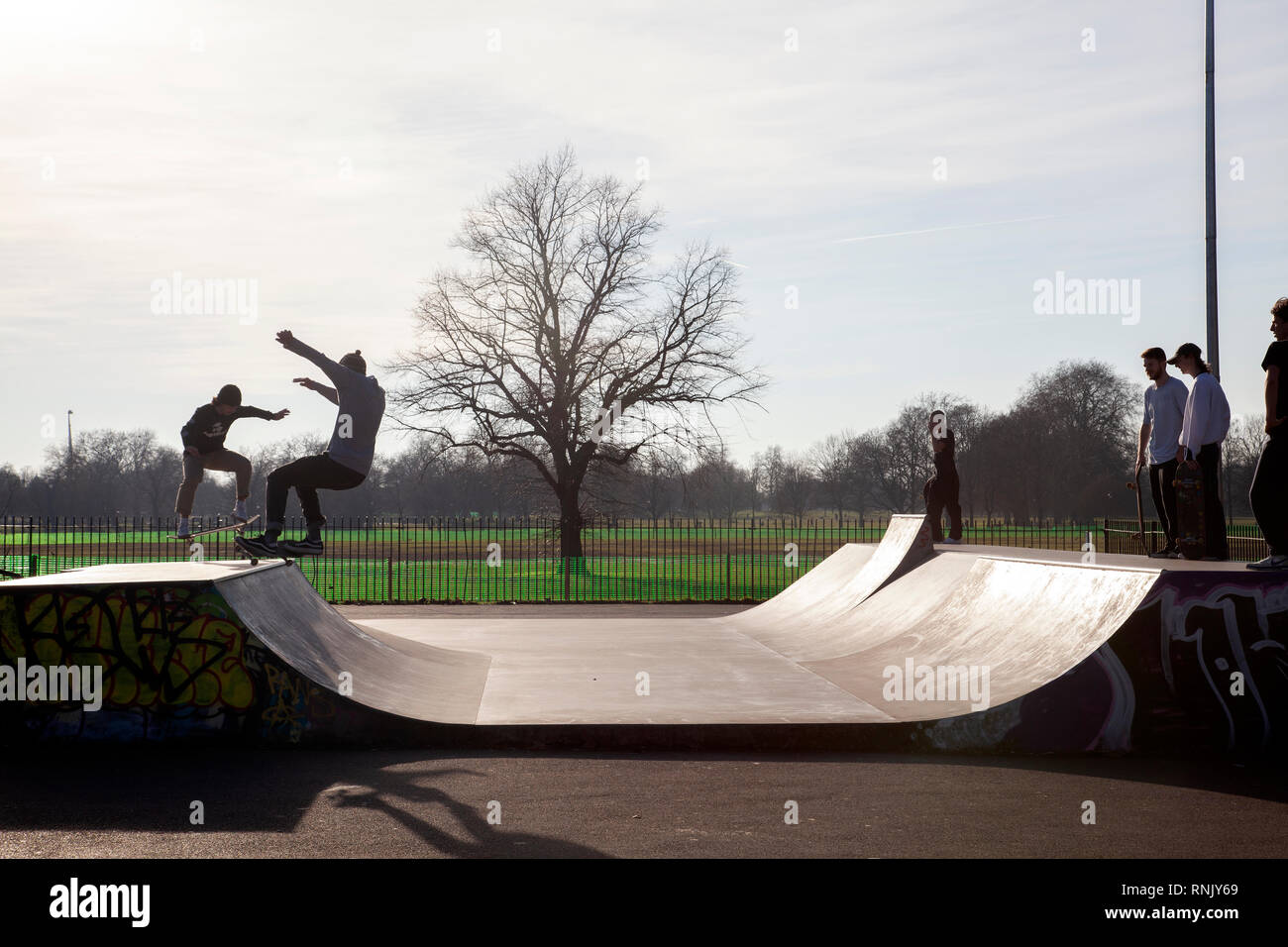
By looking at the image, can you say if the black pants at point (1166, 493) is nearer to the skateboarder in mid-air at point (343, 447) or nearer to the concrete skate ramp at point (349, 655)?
the concrete skate ramp at point (349, 655)

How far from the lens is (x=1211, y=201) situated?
15.5 meters

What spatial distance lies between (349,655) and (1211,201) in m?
13.6

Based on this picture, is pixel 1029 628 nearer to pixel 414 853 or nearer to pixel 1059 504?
pixel 414 853

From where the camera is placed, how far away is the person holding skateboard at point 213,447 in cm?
978

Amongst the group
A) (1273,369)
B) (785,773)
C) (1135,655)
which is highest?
(1273,369)

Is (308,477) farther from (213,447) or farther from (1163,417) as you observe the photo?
(1163,417)

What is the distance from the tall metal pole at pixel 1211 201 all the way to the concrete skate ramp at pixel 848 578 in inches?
189

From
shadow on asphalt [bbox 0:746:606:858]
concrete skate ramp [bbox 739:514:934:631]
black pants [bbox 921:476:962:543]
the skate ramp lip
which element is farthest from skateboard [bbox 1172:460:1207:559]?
the skate ramp lip

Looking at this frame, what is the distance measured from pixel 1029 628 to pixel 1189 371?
9.52 feet

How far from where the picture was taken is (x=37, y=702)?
8.25 metres

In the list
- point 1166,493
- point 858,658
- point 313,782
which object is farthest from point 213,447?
point 1166,493

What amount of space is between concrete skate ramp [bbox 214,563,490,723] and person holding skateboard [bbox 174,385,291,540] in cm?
89

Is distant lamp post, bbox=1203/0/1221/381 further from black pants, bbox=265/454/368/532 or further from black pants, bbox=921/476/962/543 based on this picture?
black pants, bbox=265/454/368/532
